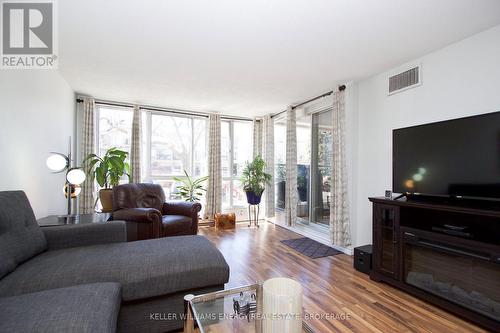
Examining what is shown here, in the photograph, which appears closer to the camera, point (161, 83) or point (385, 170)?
point (385, 170)

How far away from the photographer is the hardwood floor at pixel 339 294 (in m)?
1.68

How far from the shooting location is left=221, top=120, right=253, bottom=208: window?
202 inches

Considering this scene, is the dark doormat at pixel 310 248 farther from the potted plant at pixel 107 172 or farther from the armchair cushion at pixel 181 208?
the potted plant at pixel 107 172

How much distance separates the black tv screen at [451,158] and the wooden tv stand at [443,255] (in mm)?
216

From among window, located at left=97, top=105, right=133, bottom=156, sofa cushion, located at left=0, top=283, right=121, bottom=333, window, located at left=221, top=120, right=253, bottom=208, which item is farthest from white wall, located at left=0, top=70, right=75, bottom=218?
window, located at left=221, top=120, right=253, bottom=208

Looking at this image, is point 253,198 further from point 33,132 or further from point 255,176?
point 33,132

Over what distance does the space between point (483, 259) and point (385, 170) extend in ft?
4.22

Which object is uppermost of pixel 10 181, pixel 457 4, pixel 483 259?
pixel 457 4

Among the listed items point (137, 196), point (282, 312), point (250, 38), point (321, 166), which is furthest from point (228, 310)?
point (321, 166)

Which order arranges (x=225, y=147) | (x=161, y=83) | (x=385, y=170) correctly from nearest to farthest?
(x=385, y=170)
(x=161, y=83)
(x=225, y=147)

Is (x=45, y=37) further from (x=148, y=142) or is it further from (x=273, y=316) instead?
(x=273, y=316)

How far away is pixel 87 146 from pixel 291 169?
3.50 metres

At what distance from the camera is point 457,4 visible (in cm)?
166

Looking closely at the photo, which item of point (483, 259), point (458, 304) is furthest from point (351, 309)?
point (483, 259)
